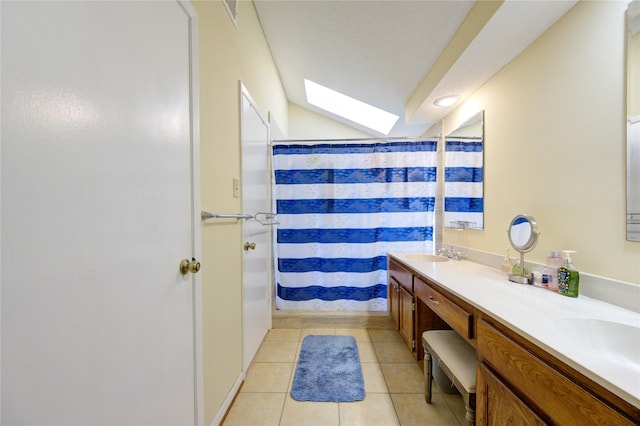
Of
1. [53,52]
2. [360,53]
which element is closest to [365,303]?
[360,53]

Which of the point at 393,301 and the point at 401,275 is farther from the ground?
the point at 401,275

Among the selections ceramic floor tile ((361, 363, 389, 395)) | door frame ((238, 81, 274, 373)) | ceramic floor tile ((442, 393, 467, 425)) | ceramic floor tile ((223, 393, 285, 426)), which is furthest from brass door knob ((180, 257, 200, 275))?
ceramic floor tile ((442, 393, 467, 425))

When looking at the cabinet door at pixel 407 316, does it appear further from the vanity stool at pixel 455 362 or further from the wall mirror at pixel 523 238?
the wall mirror at pixel 523 238

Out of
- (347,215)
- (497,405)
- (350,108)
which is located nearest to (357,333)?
(347,215)

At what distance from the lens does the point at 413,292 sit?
5.81 feet

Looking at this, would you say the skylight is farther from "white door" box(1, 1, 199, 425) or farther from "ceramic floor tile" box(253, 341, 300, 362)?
"ceramic floor tile" box(253, 341, 300, 362)

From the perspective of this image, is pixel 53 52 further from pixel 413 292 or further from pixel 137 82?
pixel 413 292

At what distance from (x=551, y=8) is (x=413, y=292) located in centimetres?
170

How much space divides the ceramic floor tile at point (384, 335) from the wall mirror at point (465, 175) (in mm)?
1132

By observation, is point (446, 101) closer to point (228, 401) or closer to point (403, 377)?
point (403, 377)

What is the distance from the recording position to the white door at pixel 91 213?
1.43 ft

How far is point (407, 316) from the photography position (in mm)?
1890

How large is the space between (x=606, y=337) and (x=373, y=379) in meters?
1.27

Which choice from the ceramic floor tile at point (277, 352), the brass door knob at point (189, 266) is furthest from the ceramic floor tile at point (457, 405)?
the brass door knob at point (189, 266)
